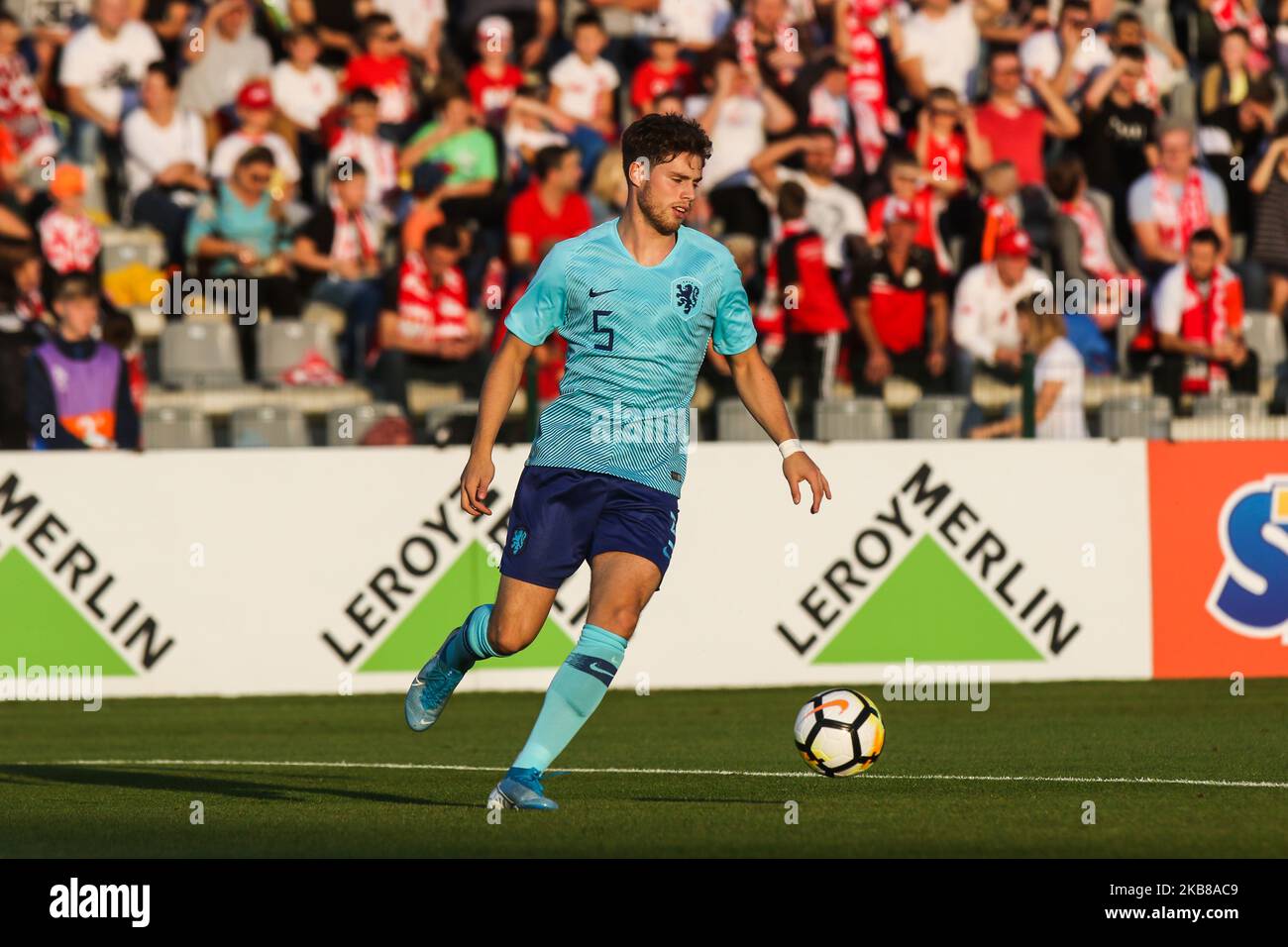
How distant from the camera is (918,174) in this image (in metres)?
17.8

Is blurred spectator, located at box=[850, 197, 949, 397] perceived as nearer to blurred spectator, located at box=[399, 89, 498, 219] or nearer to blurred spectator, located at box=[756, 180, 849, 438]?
blurred spectator, located at box=[756, 180, 849, 438]

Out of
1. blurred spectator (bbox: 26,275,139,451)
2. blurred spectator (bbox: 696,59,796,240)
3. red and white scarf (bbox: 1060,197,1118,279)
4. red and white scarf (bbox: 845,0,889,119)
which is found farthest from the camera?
red and white scarf (bbox: 845,0,889,119)

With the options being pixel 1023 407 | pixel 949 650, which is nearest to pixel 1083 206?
pixel 1023 407

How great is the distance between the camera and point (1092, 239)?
1808 centimetres

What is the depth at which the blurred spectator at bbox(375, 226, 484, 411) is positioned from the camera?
1570 centimetres

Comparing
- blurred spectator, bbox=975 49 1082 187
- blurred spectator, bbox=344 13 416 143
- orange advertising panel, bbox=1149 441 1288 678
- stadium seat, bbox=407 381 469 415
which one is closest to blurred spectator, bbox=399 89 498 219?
blurred spectator, bbox=344 13 416 143

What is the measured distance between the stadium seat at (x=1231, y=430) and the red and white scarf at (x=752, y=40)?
17.6ft

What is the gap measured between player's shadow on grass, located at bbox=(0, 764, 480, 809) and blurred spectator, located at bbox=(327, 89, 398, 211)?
308 inches

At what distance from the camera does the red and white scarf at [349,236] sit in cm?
1709

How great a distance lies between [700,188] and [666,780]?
9.13 meters

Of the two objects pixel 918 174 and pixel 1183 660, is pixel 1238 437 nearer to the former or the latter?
pixel 1183 660

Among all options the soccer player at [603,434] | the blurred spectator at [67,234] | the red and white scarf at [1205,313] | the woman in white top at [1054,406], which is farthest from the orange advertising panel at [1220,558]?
the blurred spectator at [67,234]

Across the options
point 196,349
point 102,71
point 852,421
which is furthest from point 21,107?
point 852,421

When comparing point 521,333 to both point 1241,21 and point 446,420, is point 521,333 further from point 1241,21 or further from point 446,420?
point 1241,21
